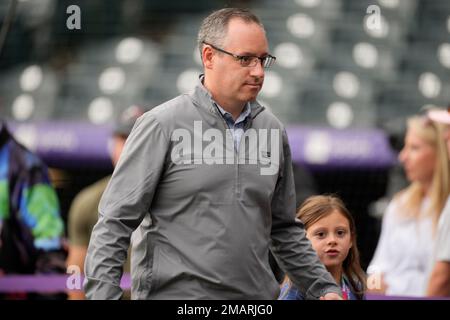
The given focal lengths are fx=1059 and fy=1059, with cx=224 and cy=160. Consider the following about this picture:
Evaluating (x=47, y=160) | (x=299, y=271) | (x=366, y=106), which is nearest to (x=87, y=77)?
(x=47, y=160)

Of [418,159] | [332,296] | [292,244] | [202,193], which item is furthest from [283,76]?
[202,193]

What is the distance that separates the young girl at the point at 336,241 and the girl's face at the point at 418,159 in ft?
4.40

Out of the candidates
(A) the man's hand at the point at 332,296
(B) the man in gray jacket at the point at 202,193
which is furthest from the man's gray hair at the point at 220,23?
(A) the man's hand at the point at 332,296

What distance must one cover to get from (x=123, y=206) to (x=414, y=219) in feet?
7.98

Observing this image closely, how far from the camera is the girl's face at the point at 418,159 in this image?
15.9 feet

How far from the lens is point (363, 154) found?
5.05m

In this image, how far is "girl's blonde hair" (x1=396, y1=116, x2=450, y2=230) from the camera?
4.73 meters

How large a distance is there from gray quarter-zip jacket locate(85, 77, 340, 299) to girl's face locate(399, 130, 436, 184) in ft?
7.20

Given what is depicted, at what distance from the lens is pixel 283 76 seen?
17.6 feet

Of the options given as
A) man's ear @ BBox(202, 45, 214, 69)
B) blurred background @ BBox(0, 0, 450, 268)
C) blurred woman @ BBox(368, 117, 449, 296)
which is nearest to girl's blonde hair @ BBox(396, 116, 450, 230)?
blurred woman @ BBox(368, 117, 449, 296)

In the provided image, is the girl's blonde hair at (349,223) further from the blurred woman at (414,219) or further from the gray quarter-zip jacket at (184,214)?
the blurred woman at (414,219)

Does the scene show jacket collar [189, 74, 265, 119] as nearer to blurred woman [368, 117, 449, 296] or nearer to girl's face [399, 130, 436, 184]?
blurred woman [368, 117, 449, 296]
